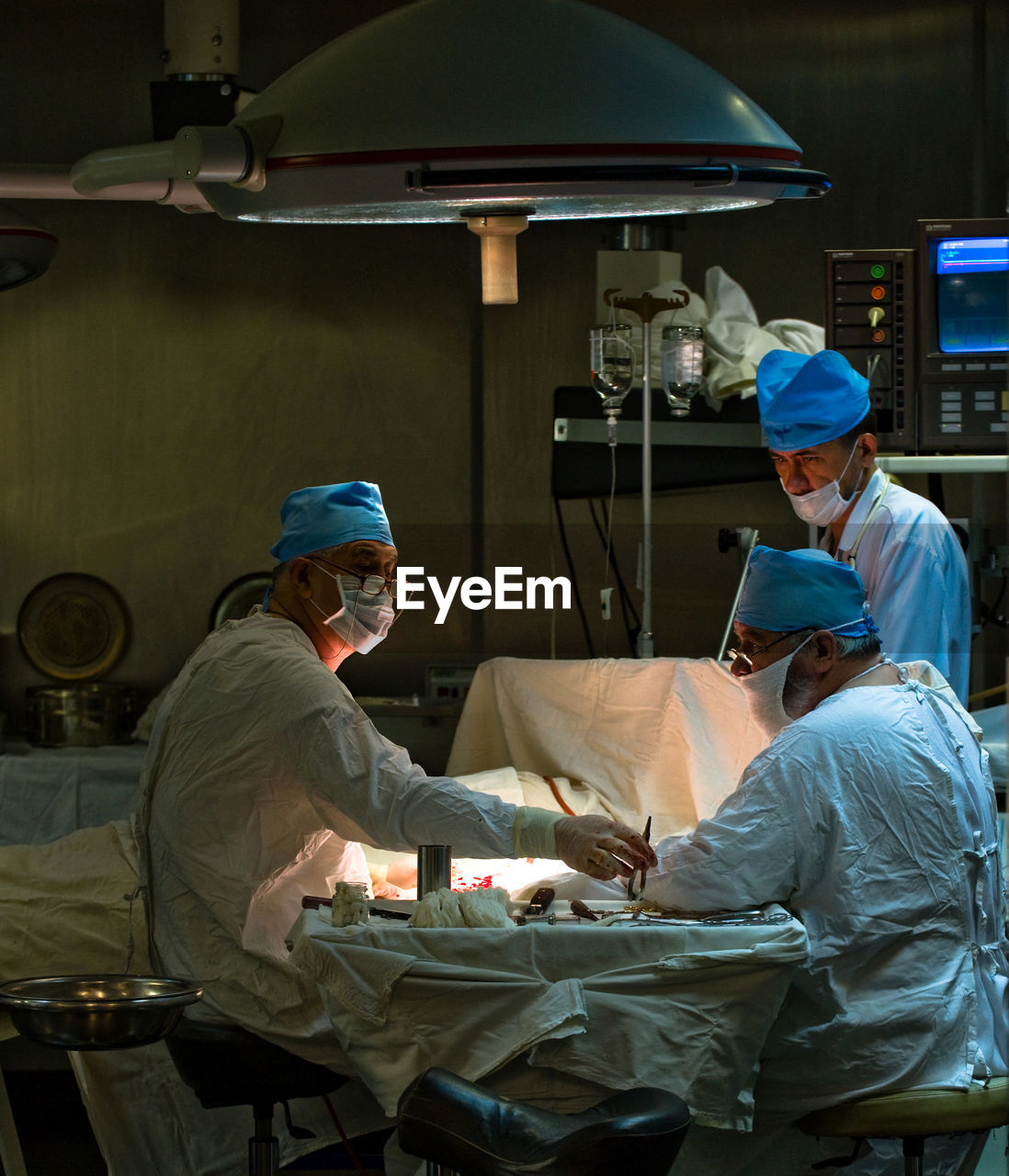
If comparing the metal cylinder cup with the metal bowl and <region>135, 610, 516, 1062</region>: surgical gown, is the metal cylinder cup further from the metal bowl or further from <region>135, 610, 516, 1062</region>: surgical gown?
the metal bowl

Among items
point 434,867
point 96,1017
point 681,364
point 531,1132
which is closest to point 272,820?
point 434,867

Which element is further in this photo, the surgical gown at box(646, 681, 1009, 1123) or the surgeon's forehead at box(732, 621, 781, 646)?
the surgeon's forehead at box(732, 621, 781, 646)

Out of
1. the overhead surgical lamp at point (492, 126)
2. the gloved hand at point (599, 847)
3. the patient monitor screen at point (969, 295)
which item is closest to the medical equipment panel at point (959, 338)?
the patient monitor screen at point (969, 295)

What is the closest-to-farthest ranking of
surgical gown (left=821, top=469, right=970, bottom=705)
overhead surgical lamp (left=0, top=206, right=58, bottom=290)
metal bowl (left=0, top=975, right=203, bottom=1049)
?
1. metal bowl (left=0, top=975, right=203, bottom=1049)
2. overhead surgical lamp (left=0, top=206, right=58, bottom=290)
3. surgical gown (left=821, top=469, right=970, bottom=705)

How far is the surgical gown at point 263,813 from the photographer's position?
2.20 metres

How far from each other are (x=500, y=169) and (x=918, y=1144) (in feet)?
5.11

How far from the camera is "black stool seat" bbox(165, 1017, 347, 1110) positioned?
85.3 inches

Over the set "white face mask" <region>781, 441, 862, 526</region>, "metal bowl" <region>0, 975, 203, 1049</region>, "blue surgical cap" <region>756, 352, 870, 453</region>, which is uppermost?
"blue surgical cap" <region>756, 352, 870, 453</region>

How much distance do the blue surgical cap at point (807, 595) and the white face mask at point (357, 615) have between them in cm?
65

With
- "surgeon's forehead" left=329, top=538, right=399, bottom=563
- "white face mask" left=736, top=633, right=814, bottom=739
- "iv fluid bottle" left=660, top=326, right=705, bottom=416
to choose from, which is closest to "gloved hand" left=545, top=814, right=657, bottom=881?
"white face mask" left=736, top=633, right=814, bottom=739

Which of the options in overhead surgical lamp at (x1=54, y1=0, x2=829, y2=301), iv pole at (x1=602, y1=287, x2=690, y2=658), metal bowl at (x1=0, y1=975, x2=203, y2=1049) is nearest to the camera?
overhead surgical lamp at (x1=54, y1=0, x2=829, y2=301)

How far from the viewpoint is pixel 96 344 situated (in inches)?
212

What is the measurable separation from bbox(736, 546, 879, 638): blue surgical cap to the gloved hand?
0.51 m

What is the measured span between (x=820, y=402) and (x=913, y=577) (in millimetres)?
440
